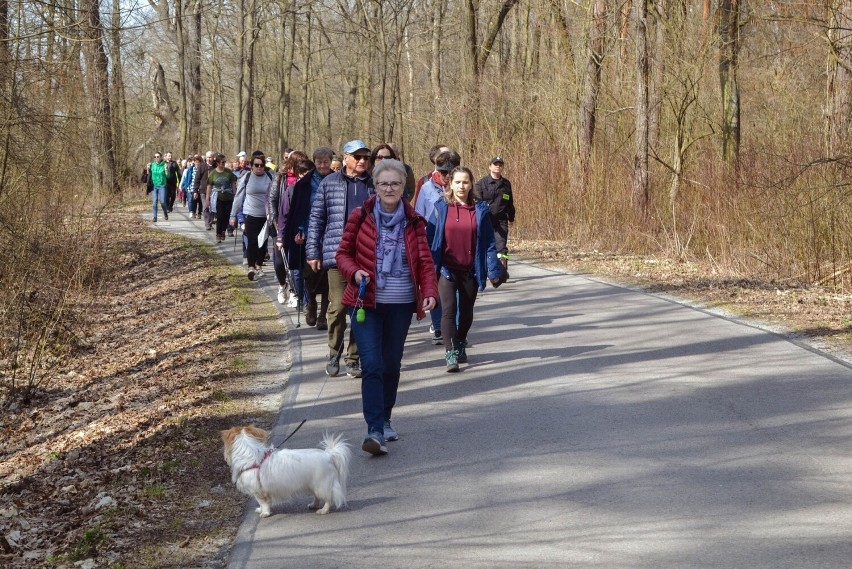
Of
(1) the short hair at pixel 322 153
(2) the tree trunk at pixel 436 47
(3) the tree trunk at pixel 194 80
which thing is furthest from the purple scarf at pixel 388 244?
(3) the tree trunk at pixel 194 80

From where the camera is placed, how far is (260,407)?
8.91m

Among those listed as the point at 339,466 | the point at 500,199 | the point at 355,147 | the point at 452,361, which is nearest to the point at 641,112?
the point at 500,199

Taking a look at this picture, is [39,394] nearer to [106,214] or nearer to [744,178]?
[106,214]

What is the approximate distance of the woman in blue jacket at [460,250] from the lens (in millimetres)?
9992

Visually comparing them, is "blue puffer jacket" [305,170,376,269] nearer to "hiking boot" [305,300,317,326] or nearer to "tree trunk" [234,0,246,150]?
"hiking boot" [305,300,317,326]

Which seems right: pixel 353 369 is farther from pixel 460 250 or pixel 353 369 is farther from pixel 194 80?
pixel 194 80

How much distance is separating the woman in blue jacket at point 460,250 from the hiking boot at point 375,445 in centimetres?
285

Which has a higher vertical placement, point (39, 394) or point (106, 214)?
point (106, 214)

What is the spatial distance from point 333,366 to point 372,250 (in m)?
3.03

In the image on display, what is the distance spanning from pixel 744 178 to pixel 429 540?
14130mm

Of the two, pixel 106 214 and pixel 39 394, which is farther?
pixel 106 214

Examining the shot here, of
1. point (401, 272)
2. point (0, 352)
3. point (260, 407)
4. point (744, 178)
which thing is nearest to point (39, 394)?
point (0, 352)

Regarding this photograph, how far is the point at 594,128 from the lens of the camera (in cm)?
2423

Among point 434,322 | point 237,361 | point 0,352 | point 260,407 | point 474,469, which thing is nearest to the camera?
point 474,469
